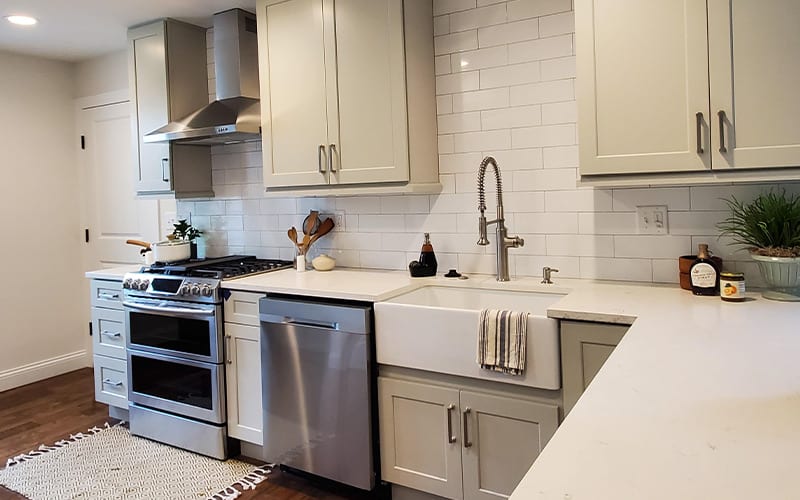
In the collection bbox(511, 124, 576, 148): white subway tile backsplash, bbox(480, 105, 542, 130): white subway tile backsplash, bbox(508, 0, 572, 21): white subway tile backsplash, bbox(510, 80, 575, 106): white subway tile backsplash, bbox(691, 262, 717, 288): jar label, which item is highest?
bbox(508, 0, 572, 21): white subway tile backsplash

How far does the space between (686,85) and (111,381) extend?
360cm

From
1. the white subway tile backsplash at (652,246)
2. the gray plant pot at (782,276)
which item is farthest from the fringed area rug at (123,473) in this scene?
the gray plant pot at (782,276)

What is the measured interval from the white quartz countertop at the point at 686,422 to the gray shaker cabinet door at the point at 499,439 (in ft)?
2.00

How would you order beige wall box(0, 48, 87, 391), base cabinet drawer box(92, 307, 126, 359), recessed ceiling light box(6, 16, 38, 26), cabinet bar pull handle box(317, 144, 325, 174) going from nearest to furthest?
1. cabinet bar pull handle box(317, 144, 325, 174)
2. recessed ceiling light box(6, 16, 38, 26)
3. base cabinet drawer box(92, 307, 126, 359)
4. beige wall box(0, 48, 87, 391)

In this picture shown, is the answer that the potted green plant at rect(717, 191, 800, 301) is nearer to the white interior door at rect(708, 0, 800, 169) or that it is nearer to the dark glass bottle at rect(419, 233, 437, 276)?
the white interior door at rect(708, 0, 800, 169)

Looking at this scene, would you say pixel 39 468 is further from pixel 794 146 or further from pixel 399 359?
pixel 794 146

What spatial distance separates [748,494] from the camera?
746 millimetres

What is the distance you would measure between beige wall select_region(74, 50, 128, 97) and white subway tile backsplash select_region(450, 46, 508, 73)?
2.80 m

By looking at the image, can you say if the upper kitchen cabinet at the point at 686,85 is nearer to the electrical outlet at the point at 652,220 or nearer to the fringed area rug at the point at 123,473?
the electrical outlet at the point at 652,220

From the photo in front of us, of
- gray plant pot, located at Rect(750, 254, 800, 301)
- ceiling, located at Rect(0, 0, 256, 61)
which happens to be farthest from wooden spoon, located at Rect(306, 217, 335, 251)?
gray plant pot, located at Rect(750, 254, 800, 301)

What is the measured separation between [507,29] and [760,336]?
1.83 m

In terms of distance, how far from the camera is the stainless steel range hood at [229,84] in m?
3.36

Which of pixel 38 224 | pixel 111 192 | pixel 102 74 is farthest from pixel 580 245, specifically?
pixel 38 224

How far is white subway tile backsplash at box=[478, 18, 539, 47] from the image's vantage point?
2723 millimetres
